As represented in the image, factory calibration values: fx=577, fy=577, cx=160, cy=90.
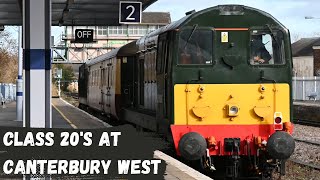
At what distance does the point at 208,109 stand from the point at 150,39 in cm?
357

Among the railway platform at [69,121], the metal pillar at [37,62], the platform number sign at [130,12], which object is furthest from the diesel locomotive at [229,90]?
the railway platform at [69,121]

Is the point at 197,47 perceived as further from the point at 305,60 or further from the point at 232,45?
the point at 305,60

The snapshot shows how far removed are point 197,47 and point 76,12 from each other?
30.7 feet

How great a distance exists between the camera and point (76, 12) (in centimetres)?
1919

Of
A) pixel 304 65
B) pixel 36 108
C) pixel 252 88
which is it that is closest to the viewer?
pixel 36 108

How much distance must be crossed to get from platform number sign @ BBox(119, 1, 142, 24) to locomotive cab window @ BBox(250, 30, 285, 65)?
5.86m

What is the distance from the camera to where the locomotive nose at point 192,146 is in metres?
9.94

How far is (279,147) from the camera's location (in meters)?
9.89

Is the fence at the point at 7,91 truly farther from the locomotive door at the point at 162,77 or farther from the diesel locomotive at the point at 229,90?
the diesel locomotive at the point at 229,90

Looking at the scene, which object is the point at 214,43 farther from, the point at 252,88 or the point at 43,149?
the point at 43,149

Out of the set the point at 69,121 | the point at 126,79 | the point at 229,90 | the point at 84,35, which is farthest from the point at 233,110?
the point at 84,35

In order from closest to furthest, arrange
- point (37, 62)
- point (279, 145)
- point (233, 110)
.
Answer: point (37, 62) → point (279, 145) → point (233, 110)

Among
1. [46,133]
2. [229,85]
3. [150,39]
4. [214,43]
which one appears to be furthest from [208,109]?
[46,133]

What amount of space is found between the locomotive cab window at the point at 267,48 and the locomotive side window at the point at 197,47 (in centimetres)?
81
